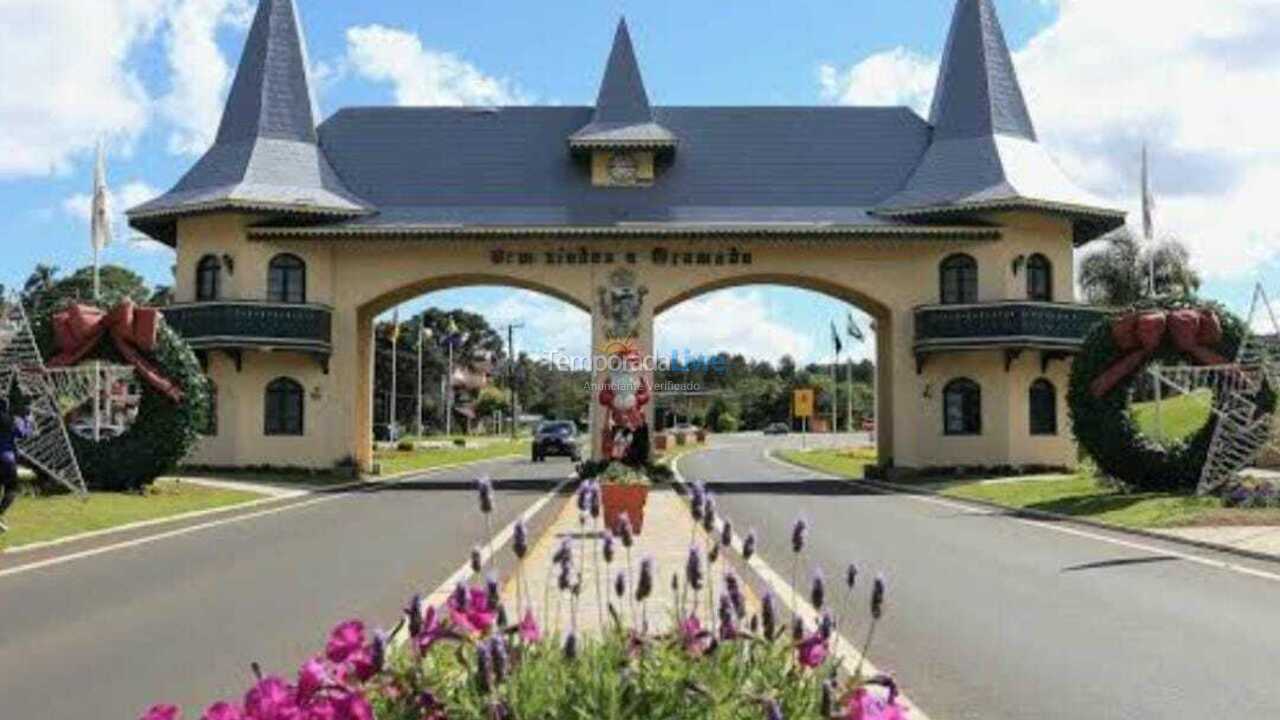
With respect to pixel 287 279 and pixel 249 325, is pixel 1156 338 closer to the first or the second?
pixel 249 325

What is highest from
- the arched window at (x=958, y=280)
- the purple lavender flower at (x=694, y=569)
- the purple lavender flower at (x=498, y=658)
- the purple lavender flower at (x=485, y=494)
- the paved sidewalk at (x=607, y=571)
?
the arched window at (x=958, y=280)

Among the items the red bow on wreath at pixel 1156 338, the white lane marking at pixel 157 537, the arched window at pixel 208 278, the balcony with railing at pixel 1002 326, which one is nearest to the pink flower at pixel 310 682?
the white lane marking at pixel 157 537

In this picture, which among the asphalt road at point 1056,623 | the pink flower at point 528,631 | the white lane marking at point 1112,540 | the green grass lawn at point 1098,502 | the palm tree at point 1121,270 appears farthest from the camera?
the palm tree at point 1121,270

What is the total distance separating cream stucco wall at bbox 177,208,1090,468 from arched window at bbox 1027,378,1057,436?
0.27 m

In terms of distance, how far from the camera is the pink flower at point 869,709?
380 centimetres

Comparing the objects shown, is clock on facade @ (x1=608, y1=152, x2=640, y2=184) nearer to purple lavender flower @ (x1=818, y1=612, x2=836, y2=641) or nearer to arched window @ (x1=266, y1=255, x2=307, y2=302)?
arched window @ (x1=266, y1=255, x2=307, y2=302)

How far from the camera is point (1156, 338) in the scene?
1107 inches

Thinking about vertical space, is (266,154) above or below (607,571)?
above

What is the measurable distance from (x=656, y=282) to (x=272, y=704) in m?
36.7

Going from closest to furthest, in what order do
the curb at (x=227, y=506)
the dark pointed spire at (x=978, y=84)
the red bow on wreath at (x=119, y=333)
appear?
the curb at (x=227, y=506), the red bow on wreath at (x=119, y=333), the dark pointed spire at (x=978, y=84)

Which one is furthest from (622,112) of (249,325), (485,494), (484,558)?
(485,494)

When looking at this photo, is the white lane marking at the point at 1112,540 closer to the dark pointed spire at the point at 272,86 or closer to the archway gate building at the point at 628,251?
the archway gate building at the point at 628,251

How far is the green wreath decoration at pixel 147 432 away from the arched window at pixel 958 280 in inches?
841

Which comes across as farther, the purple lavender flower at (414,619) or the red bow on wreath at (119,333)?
the red bow on wreath at (119,333)
